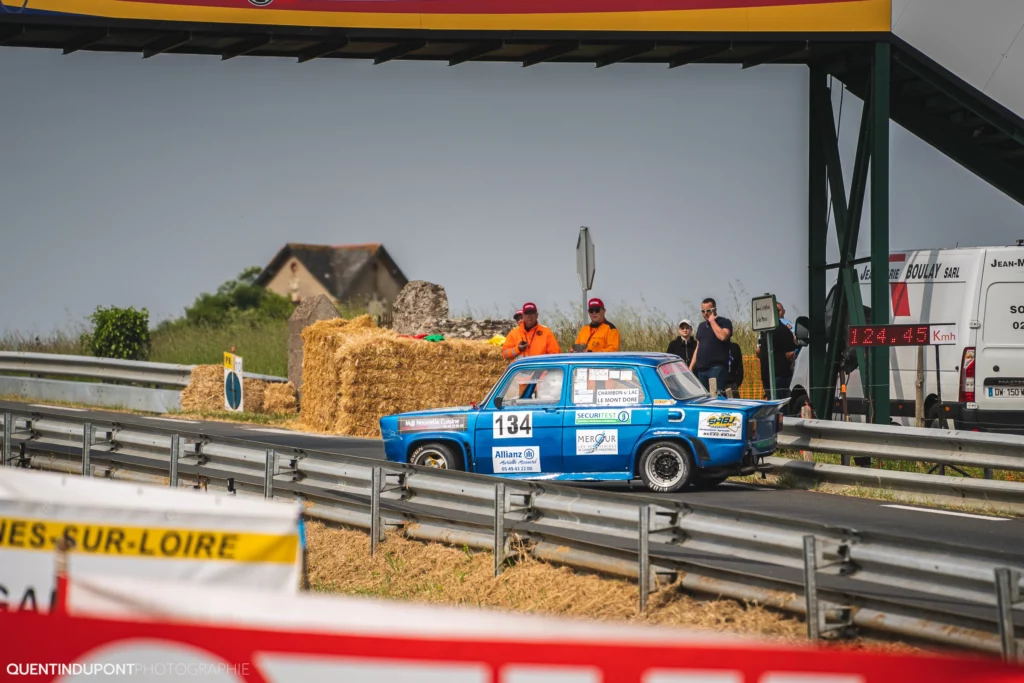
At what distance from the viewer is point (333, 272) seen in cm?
13488

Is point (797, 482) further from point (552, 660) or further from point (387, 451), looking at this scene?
point (552, 660)

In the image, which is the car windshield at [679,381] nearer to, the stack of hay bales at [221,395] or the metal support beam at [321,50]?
the metal support beam at [321,50]

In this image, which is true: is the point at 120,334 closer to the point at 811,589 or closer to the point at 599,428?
the point at 599,428

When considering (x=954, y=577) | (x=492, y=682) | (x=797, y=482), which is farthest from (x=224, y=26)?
(x=492, y=682)

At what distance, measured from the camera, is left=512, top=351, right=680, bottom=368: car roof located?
12.7 meters

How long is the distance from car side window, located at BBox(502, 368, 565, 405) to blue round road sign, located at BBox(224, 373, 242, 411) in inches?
442

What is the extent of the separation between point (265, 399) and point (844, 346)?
37.1 feet

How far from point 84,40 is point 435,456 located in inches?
324

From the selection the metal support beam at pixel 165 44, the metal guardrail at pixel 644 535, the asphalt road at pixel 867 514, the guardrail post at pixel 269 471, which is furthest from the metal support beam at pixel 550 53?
the guardrail post at pixel 269 471

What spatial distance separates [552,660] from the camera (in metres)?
3.04

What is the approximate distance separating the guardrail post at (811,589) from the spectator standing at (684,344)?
1245 cm

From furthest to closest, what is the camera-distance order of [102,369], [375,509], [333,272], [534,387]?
1. [333,272]
2. [102,369]
3. [534,387]
4. [375,509]

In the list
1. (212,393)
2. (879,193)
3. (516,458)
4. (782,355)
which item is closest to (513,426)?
(516,458)

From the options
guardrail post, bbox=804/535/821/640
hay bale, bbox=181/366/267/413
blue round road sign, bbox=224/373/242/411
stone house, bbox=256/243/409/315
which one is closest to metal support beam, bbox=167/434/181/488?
guardrail post, bbox=804/535/821/640
